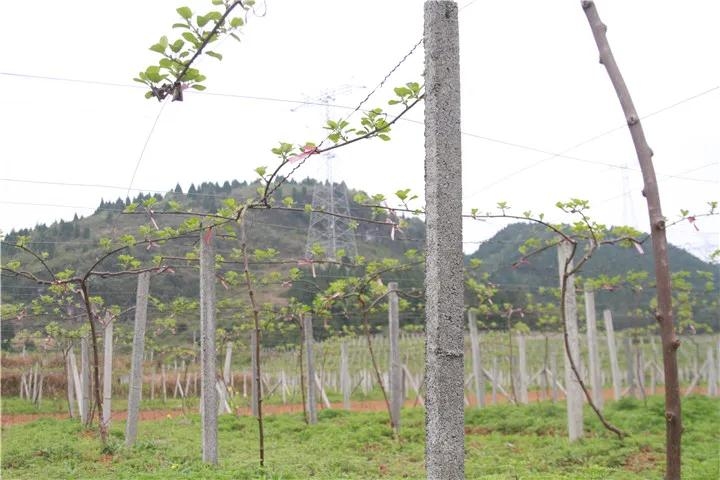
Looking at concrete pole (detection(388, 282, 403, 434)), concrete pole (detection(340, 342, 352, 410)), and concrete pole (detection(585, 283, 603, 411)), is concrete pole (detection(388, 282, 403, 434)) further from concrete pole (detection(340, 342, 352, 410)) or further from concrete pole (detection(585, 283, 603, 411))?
concrete pole (detection(340, 342, 352, 410))

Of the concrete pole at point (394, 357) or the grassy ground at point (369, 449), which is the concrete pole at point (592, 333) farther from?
the concrete pole at point (394, 357)

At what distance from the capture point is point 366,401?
23531 mm

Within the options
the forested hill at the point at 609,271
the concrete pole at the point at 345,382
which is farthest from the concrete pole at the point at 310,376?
the forested hill at the point at 609,271

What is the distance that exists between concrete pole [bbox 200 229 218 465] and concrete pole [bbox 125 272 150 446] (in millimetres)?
2399

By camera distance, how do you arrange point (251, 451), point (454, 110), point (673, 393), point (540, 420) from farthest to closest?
point (540, 420), point (251, 451), point (454, 110), point (673, 393)

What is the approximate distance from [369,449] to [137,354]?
11.3ft

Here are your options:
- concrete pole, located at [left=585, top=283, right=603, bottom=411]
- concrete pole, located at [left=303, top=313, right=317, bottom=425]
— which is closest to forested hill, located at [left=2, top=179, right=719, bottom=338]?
concrete pole, located at [left=585, top=283, right=603, bottom=411]

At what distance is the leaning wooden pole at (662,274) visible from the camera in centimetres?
180

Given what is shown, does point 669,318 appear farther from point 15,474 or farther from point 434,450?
point 15,474

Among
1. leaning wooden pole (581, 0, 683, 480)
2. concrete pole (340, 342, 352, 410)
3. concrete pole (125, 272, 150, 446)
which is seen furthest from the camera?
concrete pole (340, 342, 352, 410)

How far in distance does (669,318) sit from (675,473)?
1.50 ft

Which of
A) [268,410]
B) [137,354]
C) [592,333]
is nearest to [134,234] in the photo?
[137,354]

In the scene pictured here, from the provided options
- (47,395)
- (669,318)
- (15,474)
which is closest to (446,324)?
(669,318)

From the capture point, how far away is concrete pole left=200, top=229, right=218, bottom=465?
563 cm
